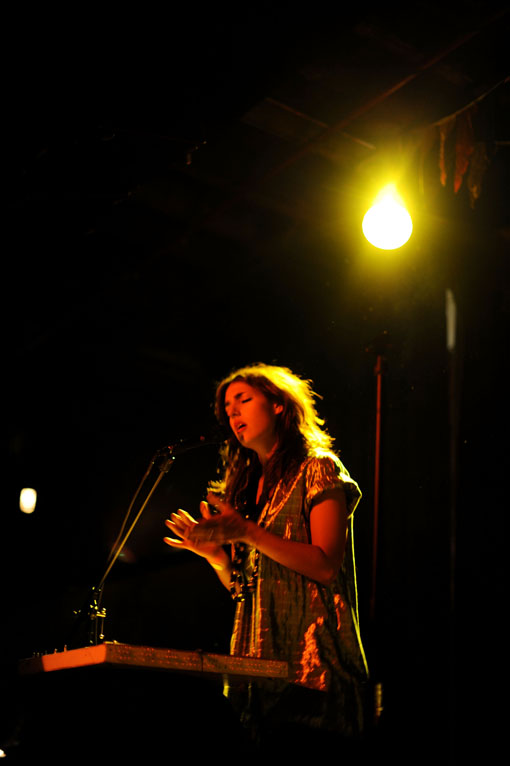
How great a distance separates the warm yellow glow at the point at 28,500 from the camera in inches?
265

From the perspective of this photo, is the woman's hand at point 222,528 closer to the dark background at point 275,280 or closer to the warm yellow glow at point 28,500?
the dark background at point 275,280

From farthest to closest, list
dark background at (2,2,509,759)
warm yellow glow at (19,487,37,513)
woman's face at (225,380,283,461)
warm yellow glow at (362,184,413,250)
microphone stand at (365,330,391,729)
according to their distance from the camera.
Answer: warm yellow glow at (19,487,37,513) → warm yellow glow at (362,184,413,250) → dark background at (2,2,509,759) → microphone stand at (365,330,391,729) → woman's face at (225,380,283,461)

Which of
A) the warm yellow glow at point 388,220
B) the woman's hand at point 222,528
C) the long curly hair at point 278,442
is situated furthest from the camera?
the warm yellow glow at point 388,220

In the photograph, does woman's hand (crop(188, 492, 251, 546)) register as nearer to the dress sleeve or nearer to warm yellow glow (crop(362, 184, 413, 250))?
the dress sleeve

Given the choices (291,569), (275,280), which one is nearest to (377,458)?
(291,569)

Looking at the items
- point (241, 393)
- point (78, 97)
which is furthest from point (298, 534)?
point (78, 97)

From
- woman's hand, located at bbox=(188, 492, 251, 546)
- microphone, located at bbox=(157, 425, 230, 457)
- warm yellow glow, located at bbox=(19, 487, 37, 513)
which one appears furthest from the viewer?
warm yellow glow, located at bbox=(19, 487, 37, 513)

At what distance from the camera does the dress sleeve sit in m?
2.77

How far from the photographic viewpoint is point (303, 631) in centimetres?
261

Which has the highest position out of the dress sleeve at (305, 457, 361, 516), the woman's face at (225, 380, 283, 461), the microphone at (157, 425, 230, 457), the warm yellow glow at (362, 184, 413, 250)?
the warm yellow glow at (362, 184, 413, 250)

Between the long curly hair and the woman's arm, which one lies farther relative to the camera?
the long curly hair

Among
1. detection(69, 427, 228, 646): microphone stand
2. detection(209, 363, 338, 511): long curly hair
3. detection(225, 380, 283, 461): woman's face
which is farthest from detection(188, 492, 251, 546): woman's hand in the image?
detection(225, 380, 283, 461): woman's face

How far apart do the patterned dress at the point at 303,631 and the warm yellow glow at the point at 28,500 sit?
4.29 metres

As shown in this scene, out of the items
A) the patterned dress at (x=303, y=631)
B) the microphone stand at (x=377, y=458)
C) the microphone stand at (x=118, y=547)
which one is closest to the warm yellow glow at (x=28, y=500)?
the microphone stand at (x=377, y=458)
